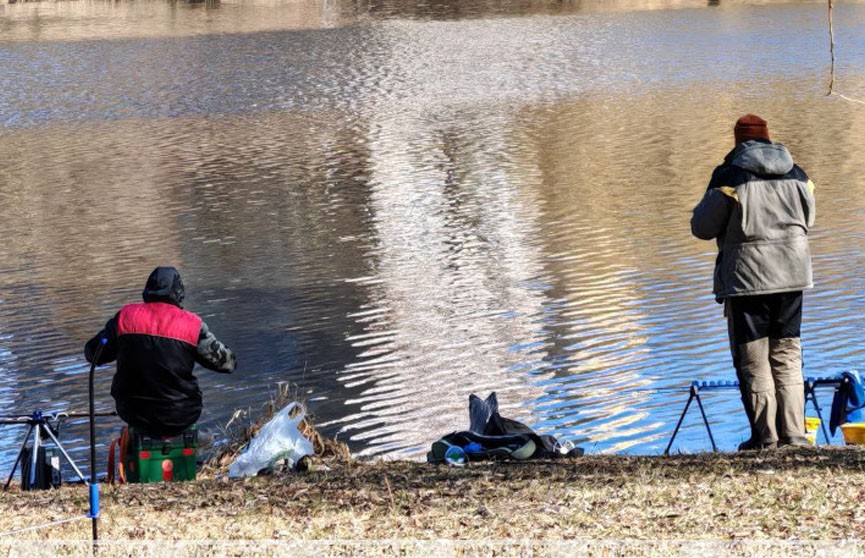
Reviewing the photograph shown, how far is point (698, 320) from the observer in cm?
1135

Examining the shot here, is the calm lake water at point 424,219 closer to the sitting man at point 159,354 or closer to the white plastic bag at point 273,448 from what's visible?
the white plastic bag at point 273,448

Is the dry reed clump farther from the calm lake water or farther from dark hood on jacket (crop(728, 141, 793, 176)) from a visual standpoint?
dark hood on jacket (crop(728, 141, 793, 176))

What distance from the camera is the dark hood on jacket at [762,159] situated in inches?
252

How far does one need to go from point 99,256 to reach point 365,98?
14.4 metres

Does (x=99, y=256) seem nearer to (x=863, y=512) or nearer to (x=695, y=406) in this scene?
(x=695, y=406)

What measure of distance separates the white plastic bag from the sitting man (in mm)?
558

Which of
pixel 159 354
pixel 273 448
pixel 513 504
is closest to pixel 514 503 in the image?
pixel 513 504

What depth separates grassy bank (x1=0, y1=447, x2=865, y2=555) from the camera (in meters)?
5.02

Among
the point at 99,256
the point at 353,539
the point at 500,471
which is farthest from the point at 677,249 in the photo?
the point at 353,539

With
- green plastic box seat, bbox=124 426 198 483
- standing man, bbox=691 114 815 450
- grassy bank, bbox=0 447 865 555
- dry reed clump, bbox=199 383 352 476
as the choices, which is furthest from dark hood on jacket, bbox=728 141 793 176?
green plastic box seat, bbox=124 426 198 483

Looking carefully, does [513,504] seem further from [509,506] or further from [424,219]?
[424,219]

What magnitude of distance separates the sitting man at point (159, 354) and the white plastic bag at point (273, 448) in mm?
558

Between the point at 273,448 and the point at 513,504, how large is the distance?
2.12 meters

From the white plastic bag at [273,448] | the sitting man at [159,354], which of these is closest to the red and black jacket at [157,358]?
the sitting man at [159,354]
